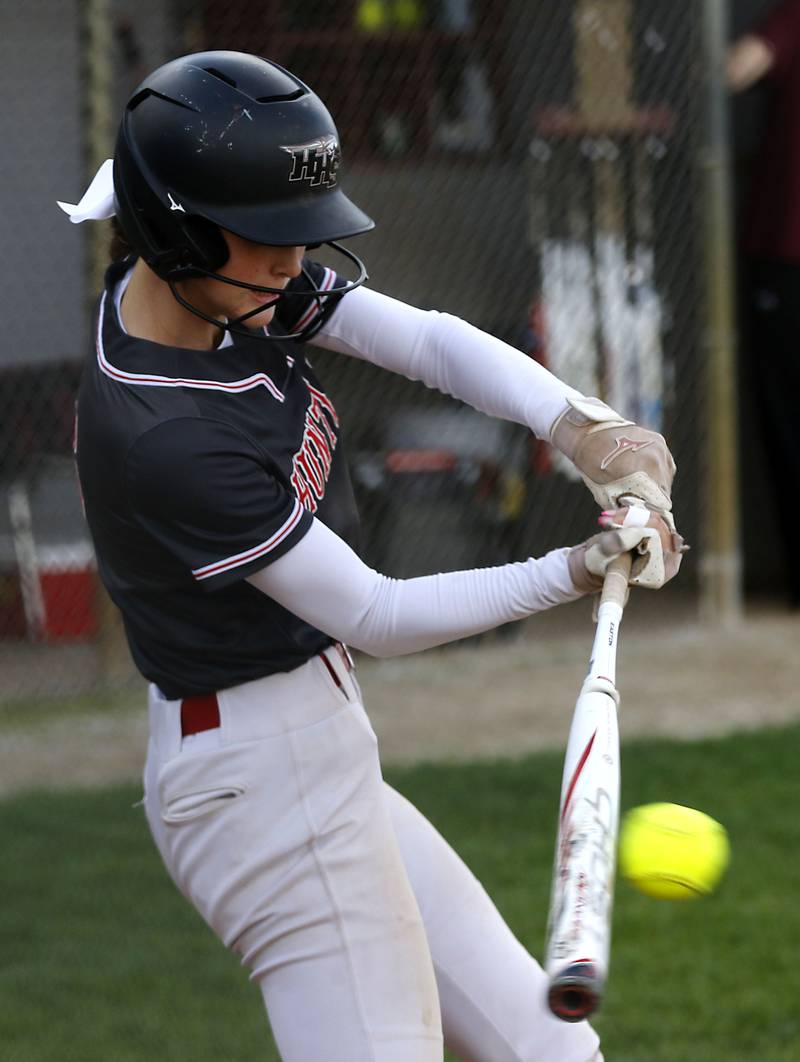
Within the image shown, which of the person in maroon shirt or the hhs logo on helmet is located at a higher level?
the hhs logo on helmet

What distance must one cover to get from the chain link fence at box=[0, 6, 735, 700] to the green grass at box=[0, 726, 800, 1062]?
1327 millimetres

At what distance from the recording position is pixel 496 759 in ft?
17.9

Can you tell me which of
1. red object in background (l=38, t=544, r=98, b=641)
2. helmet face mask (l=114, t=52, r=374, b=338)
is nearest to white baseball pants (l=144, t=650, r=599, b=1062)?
helmet face mask (l=114, t=52, r=374, b=338)

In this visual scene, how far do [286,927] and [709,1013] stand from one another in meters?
1.63

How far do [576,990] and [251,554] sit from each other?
2.33ft

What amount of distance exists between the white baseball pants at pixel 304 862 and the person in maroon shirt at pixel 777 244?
4.83m

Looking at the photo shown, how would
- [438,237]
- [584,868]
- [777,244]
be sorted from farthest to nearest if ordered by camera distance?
[777,244] < [438,237] < [584,868]

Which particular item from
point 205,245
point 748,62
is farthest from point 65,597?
point 205,245

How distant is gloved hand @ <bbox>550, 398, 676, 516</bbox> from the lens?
2387mm

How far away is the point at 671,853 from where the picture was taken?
94.2 inches

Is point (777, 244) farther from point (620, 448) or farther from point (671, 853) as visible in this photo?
point (671, 853)

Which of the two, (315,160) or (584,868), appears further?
(315,160)

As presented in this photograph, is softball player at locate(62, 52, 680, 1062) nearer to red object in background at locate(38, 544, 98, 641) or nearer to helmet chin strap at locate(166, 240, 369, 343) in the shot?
helmet chin strap at locate(166, 240, 369, 343)

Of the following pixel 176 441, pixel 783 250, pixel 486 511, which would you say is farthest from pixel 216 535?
pixel 783 250
